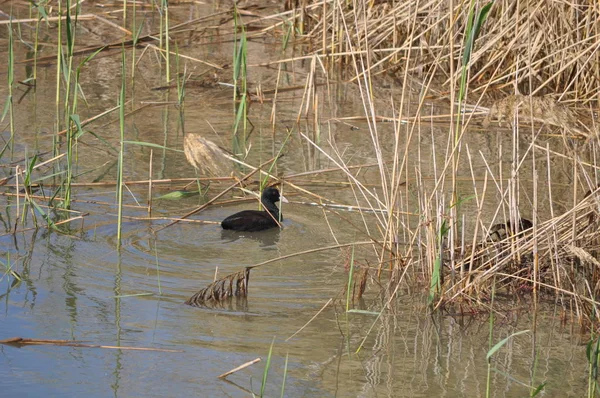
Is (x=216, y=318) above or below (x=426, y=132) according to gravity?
below

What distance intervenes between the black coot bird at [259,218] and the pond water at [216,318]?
0.24ft

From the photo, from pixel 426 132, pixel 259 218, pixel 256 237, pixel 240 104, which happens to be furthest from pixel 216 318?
pixel 426 132

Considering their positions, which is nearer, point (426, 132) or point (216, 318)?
point (216, 318)

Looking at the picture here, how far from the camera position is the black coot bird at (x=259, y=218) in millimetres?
6453

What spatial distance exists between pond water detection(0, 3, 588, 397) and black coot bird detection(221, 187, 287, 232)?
0.07 m

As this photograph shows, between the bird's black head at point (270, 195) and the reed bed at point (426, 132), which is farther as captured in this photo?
the bird's black head at point (270, 195)

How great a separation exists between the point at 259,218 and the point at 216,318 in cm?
187

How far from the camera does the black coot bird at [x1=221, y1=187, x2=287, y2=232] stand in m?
6.45

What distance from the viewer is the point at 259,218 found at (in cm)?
661

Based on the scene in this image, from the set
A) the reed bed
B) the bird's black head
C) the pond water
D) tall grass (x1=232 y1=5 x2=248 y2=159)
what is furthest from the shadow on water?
tall grass (x1=232 y1=5 x2=248 y2=159)

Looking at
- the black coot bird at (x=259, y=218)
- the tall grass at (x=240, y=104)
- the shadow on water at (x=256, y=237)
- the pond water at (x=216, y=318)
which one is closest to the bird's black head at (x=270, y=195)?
the black coot bird at (x=259, y=218)

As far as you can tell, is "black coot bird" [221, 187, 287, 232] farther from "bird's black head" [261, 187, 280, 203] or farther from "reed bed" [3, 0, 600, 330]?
"reed bed" [3, 0, 600, 330]

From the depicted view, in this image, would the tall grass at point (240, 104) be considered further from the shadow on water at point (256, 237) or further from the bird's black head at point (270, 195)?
the shadow on water at point (256, 237)

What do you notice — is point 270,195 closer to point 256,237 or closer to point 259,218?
point 259,218
